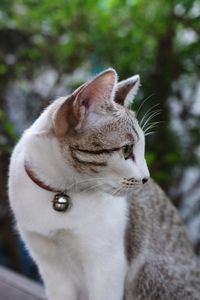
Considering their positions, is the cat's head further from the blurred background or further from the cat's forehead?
the blurred background

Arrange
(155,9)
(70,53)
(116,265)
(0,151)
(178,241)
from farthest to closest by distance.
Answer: (70,53) < (155,9) < (0,151) < (178,241) < (116,265)

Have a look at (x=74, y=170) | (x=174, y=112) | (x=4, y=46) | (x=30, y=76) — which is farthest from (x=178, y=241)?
(x=4, y=46)

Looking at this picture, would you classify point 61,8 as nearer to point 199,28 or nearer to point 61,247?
point 199,28

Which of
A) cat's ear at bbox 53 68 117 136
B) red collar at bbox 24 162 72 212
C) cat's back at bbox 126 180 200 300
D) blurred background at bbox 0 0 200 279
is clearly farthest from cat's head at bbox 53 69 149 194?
blurred background at bbox 0 0 200 279

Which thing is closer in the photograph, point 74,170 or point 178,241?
point 74,170

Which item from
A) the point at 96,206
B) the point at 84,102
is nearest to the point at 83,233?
the point at 96,206

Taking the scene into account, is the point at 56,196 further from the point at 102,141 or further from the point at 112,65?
the point at 112,65
